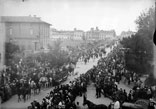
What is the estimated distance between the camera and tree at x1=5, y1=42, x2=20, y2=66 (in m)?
8.24

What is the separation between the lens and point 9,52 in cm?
817

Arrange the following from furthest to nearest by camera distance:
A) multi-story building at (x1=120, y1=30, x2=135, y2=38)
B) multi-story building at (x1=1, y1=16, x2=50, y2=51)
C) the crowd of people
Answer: multi-story building at (x1=120, y1=30, x2=135, y2=38) < multi-story building at (x1=1, y1=16, x2=50, y2=51) < the crowd of people

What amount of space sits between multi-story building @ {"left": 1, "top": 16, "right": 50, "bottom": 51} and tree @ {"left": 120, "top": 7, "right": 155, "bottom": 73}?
10.5 feet

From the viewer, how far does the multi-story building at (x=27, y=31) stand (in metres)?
8.34

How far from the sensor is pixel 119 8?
7.96 m

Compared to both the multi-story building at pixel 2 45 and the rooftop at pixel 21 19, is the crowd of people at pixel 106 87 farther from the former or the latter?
the rooftop at pixel 21 19

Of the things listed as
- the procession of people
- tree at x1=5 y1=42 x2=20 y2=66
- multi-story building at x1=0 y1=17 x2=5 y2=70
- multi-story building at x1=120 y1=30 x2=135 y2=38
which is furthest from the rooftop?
multi-story building at x1=120 y1=30 x2=135 y2=38

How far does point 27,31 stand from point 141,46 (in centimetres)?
429

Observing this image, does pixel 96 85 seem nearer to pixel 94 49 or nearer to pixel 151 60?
pixel 151 60

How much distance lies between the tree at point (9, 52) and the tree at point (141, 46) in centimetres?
416

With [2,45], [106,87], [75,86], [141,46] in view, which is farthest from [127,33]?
[2,45]

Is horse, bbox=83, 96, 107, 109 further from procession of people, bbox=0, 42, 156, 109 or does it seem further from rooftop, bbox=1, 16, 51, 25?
rooftop, bbox=1, 16, 51, 25

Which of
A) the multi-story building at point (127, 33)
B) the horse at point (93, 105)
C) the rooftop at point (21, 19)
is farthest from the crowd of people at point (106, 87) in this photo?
the rooftop at point (21, 19)

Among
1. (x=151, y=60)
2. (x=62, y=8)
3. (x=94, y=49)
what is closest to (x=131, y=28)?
(x=151, y=60)
